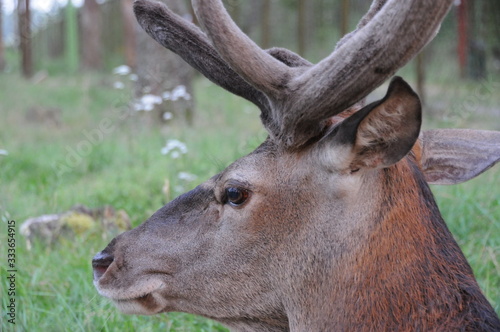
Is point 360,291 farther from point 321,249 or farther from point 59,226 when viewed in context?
point 59,226

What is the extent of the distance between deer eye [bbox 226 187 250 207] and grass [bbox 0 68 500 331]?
1146 mm

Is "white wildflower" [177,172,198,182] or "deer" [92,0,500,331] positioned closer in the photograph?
"deer" [92,0,500,331]

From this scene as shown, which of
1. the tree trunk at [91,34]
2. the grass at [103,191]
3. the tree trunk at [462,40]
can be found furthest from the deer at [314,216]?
the tree trunk at [91,34]

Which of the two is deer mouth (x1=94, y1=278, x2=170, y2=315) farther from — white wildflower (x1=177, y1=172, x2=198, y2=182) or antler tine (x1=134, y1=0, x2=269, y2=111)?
white wildflower (x1=177, y1=172, x2=198, y2=182)

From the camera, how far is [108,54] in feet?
96.2

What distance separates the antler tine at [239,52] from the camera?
2465 millimetres

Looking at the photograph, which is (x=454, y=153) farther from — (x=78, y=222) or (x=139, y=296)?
(x=78, y=222)

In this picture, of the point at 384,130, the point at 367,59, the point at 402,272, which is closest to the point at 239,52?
the point at 367,59

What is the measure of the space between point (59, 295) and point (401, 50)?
247 centimetres

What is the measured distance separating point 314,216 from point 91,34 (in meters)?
19.9

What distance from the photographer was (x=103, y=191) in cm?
608

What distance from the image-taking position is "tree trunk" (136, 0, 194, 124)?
9461mm

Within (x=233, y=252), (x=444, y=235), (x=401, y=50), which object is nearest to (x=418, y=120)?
(x=401, y=50)

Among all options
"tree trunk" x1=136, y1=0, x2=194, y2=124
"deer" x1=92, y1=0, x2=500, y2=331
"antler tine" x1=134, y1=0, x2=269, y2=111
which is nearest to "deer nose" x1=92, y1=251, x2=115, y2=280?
"deer" x1=92, y1=0, x2=500, y2=331
